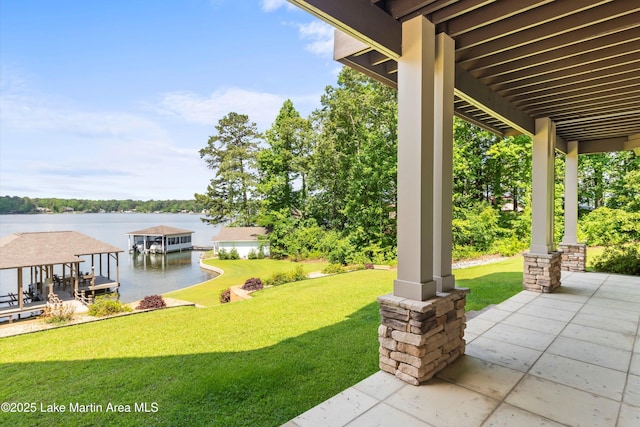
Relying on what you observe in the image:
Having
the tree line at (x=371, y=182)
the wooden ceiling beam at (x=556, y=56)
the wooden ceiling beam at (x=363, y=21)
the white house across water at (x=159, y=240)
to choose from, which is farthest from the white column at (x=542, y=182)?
the white house across water at (x=159, y=240)

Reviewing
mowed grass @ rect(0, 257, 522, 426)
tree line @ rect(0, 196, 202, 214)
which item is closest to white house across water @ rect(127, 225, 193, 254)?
tree line @ rect(0, 196, 202, 214)

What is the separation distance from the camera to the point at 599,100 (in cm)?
470

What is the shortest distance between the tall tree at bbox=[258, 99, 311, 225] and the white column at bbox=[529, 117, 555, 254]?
59.3 ft

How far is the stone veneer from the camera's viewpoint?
250 centimetres

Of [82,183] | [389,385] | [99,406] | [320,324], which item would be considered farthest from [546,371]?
[82,183]

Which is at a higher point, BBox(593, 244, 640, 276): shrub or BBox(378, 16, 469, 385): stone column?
BBox(378, 16, 469, 385): stone column

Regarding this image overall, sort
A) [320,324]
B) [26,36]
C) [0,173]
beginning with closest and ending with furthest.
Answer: [320,324] < [26,36] < [0,173]

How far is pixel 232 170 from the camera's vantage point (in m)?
28.8

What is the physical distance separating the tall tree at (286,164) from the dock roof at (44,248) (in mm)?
11209

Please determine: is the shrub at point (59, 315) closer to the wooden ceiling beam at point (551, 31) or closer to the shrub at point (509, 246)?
the wooden ceiling beam at point (551, 31)

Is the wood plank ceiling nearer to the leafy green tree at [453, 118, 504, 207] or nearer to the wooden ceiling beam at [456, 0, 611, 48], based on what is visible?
the wooden ceiling beam at [456, 0, 611, 48]

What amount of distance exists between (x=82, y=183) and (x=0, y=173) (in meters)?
15.8

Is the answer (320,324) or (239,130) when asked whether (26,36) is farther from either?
(239,130)

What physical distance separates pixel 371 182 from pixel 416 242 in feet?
47.3
